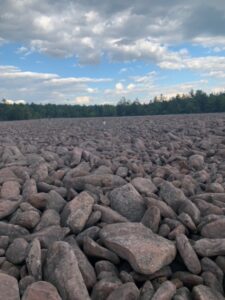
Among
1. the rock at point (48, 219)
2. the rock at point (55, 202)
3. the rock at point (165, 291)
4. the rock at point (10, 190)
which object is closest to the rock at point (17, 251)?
the rock at point (48, 219)

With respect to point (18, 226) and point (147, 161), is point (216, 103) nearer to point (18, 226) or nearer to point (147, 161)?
point (147, 161)

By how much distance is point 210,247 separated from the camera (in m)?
4.12

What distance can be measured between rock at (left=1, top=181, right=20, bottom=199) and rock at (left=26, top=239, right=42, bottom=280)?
1824mm

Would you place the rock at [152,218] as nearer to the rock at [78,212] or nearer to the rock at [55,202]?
the rock at [78,212]

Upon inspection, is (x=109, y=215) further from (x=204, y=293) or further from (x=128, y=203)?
(x=204, y=293)

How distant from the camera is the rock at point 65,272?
3.63m

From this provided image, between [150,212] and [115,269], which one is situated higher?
[150,212]

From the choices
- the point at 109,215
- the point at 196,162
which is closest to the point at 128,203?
the point at 109,215

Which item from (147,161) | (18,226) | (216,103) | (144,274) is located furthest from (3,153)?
(216,103)

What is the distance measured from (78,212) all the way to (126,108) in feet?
212

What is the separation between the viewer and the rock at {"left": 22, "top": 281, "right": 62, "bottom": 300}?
3.43 m

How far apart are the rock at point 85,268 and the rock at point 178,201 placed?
141cm

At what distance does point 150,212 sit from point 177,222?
324mm

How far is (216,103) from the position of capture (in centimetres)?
5500
